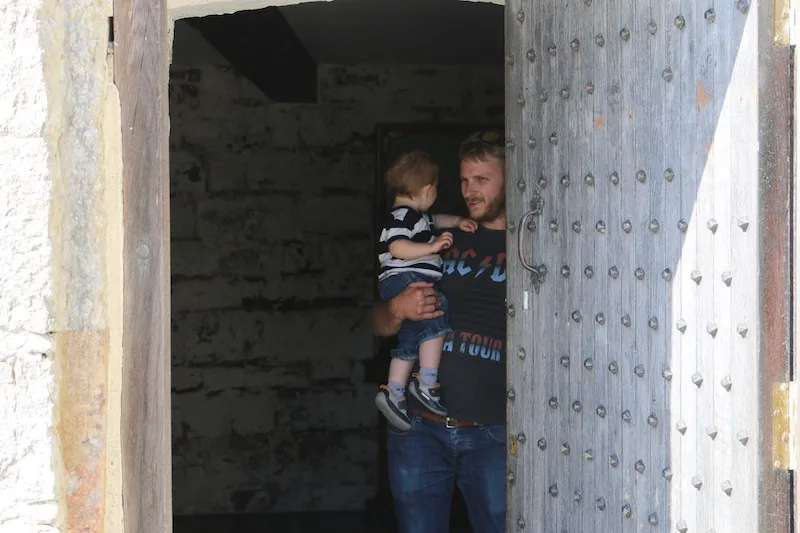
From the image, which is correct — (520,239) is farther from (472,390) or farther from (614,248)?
(472,390)

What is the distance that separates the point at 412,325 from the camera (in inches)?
134

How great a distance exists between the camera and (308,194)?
6.23 meters

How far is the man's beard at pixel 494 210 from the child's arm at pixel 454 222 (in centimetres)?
4

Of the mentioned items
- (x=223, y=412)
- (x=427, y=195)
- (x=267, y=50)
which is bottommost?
(x=223, y=412)

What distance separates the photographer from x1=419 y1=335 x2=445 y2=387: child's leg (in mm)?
3318

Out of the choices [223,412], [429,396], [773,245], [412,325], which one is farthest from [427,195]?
[223,412]

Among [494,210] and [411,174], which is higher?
[411,174]

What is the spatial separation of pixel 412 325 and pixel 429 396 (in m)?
0.27

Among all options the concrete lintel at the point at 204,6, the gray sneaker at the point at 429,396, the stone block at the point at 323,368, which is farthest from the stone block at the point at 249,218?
the concrete lintel at the point at 204,6

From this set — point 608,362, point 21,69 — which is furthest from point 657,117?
point 21,69

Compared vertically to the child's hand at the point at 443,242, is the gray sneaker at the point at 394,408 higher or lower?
lower

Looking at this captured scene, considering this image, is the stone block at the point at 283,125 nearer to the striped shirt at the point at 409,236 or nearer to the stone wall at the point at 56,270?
the striped shirt at the point at 409,236

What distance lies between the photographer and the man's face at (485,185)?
3.16 m

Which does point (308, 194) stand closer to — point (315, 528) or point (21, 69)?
point (315, 528)
